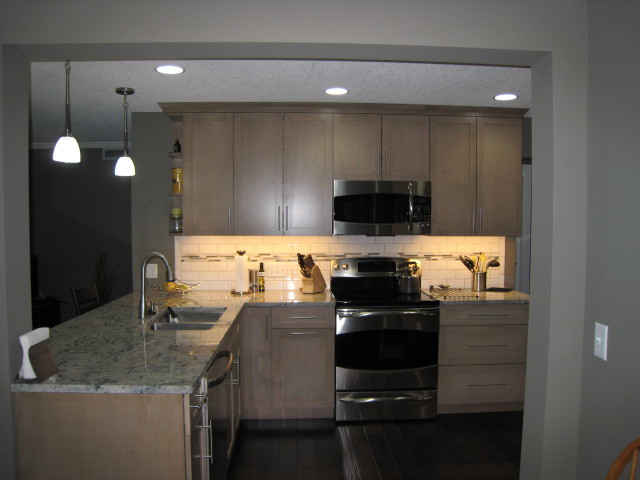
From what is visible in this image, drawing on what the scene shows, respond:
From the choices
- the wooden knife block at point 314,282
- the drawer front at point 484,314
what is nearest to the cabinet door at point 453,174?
the drawer front at point 484,314

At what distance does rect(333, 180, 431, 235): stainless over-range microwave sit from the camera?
3709mm

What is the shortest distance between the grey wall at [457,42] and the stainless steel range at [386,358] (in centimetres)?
167

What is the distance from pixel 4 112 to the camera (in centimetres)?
173

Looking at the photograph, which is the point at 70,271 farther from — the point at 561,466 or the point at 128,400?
the point at 561,466

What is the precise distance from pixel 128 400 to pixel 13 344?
502mm

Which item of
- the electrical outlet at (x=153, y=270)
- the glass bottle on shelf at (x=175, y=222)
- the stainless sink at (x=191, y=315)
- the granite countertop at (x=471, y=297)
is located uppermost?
the glass bottle on shelf at (x=175, y=222)

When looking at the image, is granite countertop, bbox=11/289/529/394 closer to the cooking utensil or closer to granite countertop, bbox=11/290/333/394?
granite countertop, bbox=11/290/333/394

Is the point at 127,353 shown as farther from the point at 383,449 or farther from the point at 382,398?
the point at 382,398

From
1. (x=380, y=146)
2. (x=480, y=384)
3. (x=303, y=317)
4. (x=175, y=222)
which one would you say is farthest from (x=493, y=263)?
(x=175, y=222)

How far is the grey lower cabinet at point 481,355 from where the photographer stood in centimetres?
356

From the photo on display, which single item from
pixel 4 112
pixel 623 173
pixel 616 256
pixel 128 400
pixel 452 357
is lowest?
pixel 452 357

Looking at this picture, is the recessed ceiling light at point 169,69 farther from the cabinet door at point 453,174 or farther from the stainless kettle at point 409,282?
the stainless kettle at point 409,282

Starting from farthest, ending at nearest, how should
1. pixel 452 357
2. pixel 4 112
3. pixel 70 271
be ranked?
pixel 70 271 < pixel 452 357 < pixel 4 112

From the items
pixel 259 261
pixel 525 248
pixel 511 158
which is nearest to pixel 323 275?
pixel 259 261
